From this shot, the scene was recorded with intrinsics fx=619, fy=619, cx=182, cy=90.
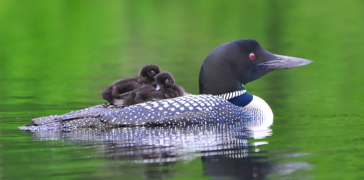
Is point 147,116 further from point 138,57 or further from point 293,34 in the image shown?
point 293,34

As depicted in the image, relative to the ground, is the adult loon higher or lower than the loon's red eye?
lower

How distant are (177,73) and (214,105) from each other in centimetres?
480

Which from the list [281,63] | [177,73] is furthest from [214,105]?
[177,73]

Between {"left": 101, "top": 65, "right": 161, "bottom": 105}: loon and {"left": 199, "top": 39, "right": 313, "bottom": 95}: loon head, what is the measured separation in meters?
0.50

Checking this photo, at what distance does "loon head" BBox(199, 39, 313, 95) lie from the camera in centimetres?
607

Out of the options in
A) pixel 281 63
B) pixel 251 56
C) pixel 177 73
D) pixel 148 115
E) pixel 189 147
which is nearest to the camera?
pixel 189 147

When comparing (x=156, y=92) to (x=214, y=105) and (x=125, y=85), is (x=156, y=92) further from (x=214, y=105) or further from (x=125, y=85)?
(x=214, y=105)

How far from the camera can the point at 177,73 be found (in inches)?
413

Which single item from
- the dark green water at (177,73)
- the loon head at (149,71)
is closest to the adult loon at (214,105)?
the dark green water at (177,73)

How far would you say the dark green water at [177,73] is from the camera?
4035mm

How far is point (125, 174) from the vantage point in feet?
12.3

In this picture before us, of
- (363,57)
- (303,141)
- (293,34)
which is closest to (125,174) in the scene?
(303,141)

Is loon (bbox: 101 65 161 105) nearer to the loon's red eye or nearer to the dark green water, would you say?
the dark green water

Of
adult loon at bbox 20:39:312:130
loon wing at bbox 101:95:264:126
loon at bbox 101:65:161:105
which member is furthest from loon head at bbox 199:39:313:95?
loon at bbox 101:65:161:105
